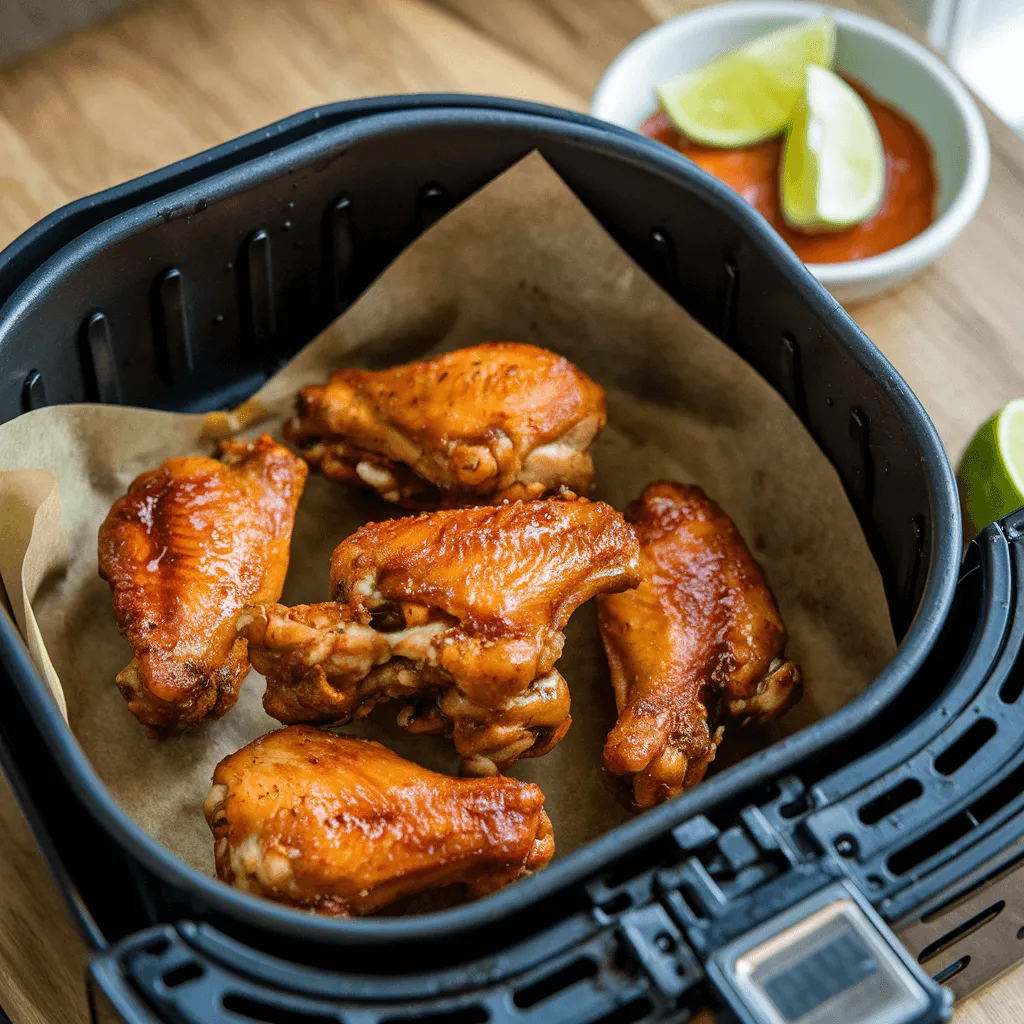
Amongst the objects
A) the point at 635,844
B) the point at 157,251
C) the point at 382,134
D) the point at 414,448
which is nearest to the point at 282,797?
the point at 635,844

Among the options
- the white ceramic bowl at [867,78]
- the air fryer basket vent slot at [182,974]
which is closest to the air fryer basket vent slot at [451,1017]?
the air fryer basket vent slot at [182,974]

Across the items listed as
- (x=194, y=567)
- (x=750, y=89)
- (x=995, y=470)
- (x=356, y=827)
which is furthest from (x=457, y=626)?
(x=750, y=89)

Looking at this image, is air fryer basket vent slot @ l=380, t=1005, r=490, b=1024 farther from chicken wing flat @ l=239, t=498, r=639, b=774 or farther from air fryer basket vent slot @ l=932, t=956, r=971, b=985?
air fryer basket vent slot @ l=932, t=956, r=971, b=985

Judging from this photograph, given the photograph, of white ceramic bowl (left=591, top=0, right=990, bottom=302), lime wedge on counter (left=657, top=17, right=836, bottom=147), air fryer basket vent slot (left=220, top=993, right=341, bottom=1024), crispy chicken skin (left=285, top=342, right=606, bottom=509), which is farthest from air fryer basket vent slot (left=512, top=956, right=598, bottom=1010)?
lime wedge on counter (left=657, top=17, right=836, bottom=147)

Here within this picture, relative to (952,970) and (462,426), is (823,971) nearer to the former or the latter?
(952,970)

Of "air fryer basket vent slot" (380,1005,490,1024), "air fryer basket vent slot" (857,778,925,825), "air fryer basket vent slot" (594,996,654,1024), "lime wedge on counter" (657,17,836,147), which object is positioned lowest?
"air fryer basket vent slot" (857,778,925,825)

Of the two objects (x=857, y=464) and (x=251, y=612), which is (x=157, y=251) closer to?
(x=251, y=612)
